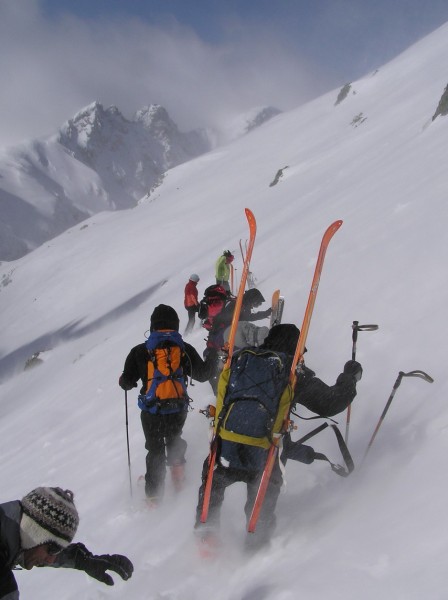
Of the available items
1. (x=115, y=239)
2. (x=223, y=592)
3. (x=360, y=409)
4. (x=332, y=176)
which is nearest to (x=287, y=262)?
(x=360, y=409)

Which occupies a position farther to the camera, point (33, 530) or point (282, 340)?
point (282, 340)

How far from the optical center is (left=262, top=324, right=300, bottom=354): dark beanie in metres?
4.01

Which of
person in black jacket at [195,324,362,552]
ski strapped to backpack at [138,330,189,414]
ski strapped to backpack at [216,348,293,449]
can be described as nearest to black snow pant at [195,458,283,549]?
person in black jacket at [195,324,362,552]

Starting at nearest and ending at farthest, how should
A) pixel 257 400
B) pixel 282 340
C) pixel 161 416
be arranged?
pixel 257 400 < pixel 282 340 < pixel 161 416

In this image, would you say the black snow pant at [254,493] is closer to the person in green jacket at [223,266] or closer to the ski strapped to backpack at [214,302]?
the ski strapped to backpack at [214,302]

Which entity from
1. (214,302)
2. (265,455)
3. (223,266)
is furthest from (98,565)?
(223,266)

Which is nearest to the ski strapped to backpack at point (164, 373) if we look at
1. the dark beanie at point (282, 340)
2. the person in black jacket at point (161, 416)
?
the person in black jacket at point (161, 416)

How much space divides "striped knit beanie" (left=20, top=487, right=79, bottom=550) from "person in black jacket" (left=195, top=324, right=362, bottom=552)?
1.50 meters

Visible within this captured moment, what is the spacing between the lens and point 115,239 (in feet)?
147

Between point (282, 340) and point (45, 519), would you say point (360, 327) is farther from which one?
point (45, 519)

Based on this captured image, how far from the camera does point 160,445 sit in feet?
17.1

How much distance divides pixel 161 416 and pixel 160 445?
15.3 inches

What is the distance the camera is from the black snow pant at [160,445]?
5.08 meters

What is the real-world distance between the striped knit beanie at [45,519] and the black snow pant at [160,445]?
8.41 feet
